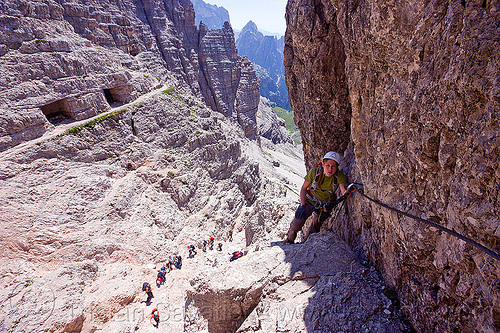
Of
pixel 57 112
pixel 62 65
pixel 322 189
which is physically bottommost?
pixel 57 112

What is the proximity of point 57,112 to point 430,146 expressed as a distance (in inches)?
1111

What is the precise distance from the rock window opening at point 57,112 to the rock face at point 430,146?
24.8 m

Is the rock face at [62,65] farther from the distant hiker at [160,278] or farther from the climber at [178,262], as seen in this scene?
the climber at [178,262]

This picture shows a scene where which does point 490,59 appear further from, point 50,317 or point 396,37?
point 50,317

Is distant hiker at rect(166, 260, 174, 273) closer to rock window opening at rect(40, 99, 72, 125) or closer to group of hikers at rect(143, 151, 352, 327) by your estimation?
group of hikers at rect(143, 151, 352, 327)

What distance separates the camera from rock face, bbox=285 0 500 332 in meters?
2.76

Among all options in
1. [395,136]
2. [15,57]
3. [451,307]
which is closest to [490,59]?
[395,136]

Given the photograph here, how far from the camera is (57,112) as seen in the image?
2253cm

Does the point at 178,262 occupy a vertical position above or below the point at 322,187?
below

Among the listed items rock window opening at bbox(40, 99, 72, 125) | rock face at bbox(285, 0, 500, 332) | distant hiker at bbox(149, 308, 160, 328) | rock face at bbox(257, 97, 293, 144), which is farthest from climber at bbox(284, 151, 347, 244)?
rock face at bbox(257, 97, 293, 144)

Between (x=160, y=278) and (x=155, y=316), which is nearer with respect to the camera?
(x=155, y=316)

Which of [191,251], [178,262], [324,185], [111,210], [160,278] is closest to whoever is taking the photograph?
[324,185]

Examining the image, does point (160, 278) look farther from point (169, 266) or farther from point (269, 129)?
point (269, 129)

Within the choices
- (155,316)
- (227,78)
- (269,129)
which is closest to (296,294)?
(155,316)
